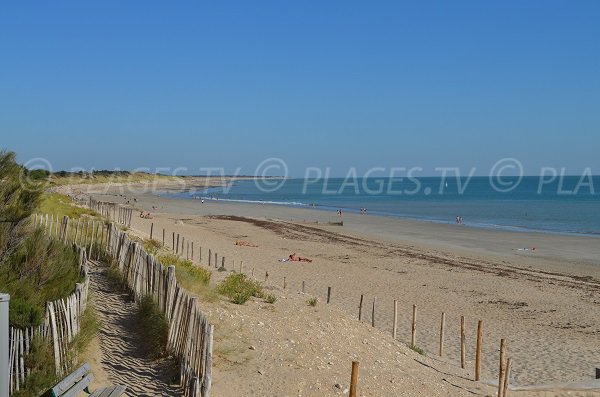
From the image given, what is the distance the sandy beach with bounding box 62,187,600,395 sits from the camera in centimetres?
1500

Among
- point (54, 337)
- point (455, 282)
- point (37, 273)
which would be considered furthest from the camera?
point (455, 282)

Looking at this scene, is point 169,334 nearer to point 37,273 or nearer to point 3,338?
point 37,273

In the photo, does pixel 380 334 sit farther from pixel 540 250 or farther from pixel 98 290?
pixel 540 250

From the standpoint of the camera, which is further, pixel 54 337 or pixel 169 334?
pixel 169 334

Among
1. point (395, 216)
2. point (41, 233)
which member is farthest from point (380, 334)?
point (395, 216)

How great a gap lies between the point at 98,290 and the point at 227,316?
118 inches

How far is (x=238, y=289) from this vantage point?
1324cm

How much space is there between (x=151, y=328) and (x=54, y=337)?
8.62 ft

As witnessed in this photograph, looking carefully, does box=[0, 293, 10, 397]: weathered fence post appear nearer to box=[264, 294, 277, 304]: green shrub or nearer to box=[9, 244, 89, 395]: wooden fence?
box=[9, 244, 89, 395]: wooden fence

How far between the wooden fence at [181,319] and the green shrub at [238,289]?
1.89m

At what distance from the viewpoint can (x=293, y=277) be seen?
2408 centimetres

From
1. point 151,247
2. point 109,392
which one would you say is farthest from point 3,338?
point 151,247

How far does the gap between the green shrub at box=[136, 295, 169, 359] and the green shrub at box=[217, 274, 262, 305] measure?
2.09m

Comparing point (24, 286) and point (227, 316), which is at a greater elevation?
point (24, 286)
